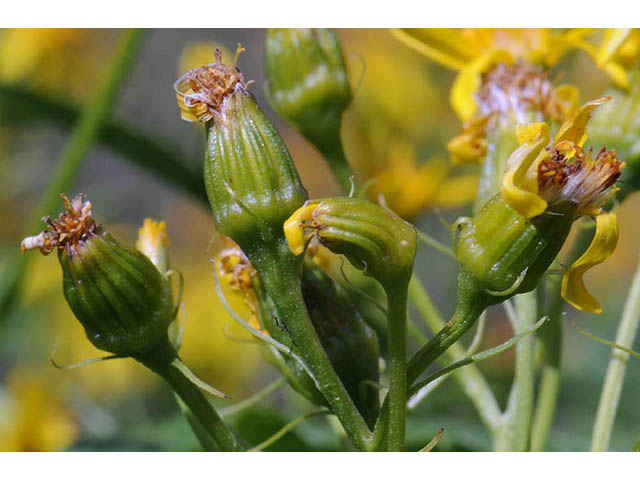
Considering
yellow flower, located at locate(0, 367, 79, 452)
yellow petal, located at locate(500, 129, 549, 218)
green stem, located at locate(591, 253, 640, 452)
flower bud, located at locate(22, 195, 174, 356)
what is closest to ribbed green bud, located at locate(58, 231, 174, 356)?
flower bud, located at locate(22, 195, 174, 356)

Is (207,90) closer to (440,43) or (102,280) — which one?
(102,280)

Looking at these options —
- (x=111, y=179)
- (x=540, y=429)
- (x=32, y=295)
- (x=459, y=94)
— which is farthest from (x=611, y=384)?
(x=111, y=179)

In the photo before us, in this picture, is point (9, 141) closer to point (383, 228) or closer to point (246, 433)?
point (246, 433)

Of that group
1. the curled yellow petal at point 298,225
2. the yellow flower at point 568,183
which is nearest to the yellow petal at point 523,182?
the yellow flower at point 568,183

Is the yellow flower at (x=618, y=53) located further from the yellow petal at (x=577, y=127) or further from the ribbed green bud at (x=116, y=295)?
the ribbed green bud at (x=116, y=295)

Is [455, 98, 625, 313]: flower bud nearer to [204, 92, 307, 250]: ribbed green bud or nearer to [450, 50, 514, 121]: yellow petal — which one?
[204, 92, 307, 250]: ribbed green bud

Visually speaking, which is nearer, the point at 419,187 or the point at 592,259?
the point at 592,259

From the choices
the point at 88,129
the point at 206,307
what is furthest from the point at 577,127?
the point at 206,307

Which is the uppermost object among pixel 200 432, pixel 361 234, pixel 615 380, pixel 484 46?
pixel 484 46
